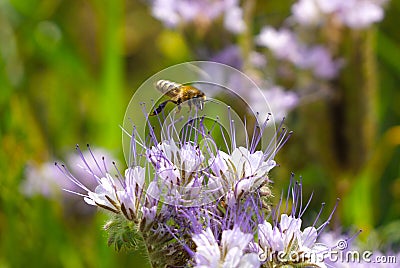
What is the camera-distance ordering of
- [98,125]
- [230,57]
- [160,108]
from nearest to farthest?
[160,108]
[230,57]
[98,125]

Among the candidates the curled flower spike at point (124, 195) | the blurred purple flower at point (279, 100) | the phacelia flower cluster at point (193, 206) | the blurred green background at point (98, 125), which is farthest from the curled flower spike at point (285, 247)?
the blurred purple flower at point (279, 100)

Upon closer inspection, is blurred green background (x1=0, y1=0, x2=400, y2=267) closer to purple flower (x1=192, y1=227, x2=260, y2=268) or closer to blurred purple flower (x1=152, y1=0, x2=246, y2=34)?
blurred purple flower (x1=152, y1=0, x2=246, y2=34)

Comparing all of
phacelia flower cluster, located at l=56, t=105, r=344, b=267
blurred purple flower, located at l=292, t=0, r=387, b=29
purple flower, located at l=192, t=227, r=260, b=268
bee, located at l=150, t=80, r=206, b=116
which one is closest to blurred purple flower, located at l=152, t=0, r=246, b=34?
blurred purple flower, located at l=292, t=0, r=387, b=29

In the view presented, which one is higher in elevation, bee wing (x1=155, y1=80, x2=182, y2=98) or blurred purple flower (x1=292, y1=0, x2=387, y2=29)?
blurred purple flower (x1=292, y1=0, x2=387, y2=29)

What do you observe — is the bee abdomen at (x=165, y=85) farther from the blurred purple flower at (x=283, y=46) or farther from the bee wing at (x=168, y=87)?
the blurred purple flower at (x=283, y=46)

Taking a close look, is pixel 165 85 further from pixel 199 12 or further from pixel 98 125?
pixel 98 125

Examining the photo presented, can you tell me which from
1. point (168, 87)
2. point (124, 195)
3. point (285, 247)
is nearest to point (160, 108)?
point (168, 87)

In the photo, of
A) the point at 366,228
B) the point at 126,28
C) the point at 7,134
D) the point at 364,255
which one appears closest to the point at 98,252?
the point at 7,134
